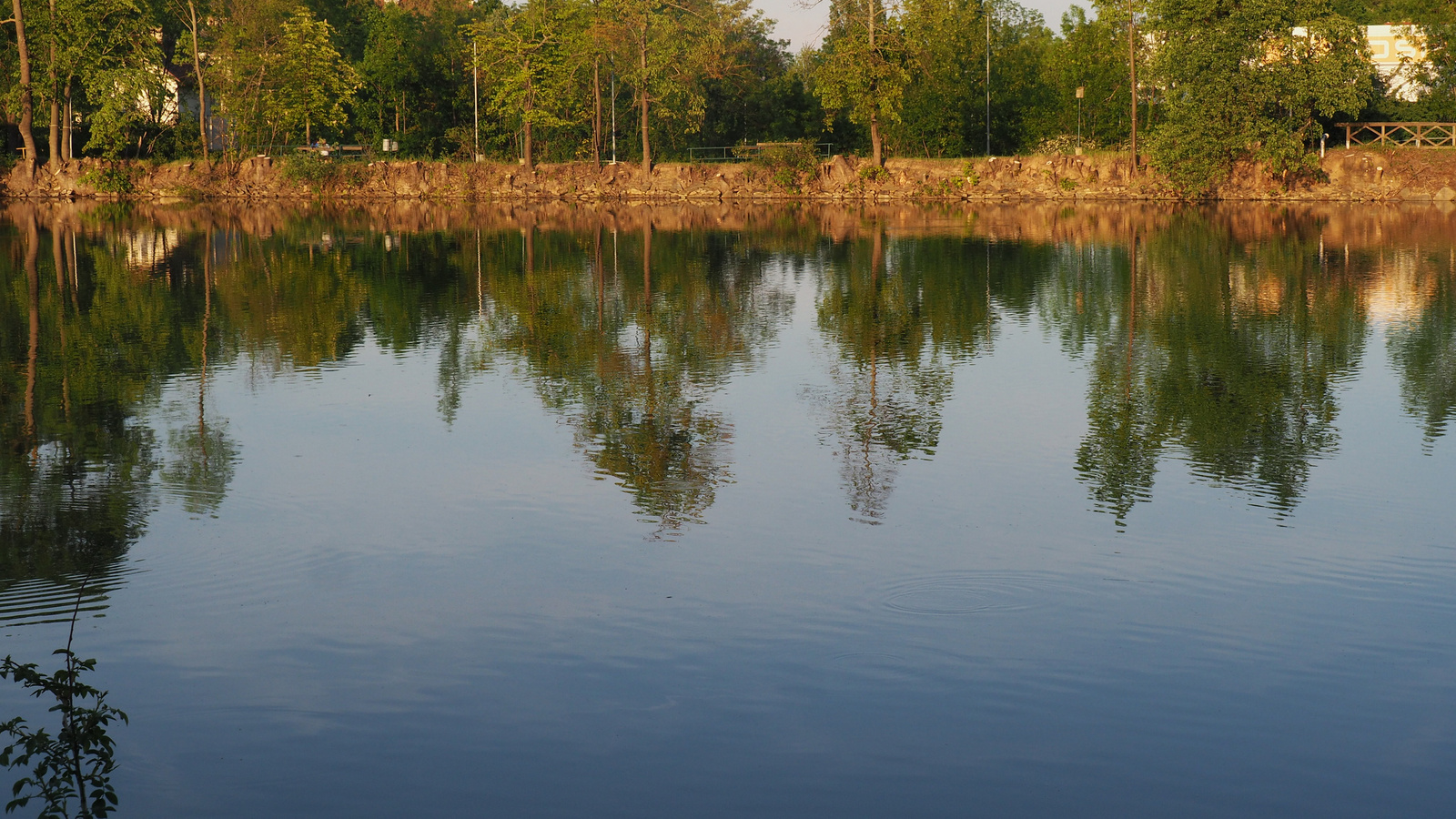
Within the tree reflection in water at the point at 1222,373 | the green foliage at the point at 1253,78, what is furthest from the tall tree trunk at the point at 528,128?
the tree reflection in water at the point at 1222,373

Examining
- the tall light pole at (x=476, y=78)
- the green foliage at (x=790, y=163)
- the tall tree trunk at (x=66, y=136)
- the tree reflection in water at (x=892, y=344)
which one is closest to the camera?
the tree reflection in water at (x=892, y=344)

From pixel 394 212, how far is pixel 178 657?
2132 inches

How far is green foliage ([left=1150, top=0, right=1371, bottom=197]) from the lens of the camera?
55.8 metres

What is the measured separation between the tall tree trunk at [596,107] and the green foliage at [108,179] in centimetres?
2358

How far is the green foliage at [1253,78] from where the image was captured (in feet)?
183

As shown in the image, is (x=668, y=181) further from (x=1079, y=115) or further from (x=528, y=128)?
(x=1079, y=115)

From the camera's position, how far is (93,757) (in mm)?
7324

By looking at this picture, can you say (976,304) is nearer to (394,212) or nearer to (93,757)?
(93,757)

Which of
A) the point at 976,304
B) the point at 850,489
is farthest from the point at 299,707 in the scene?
the point at 976,304

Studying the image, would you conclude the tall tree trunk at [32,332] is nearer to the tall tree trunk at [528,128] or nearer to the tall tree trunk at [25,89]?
the tall tree trunk at [25,89]

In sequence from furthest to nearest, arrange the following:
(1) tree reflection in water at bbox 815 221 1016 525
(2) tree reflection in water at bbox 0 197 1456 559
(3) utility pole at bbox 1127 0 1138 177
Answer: (3) utility pole at bbox 1127 0 1138 177
(1) tree reflection in water at bbox 815 221 1016 525
(2) tree reflection in water at bbox 0 197 1456 559

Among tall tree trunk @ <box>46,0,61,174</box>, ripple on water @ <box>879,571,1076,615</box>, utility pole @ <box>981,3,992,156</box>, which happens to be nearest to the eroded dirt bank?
tall tree trunk @ <box>46,0,61,174</box>

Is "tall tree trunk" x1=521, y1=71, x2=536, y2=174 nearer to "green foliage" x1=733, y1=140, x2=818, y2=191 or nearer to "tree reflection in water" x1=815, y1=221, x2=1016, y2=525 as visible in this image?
"green foliage" x1=733, y1=140, x2=818, y2=191

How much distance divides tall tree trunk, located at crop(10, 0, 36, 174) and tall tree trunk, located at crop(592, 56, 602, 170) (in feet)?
86.2
